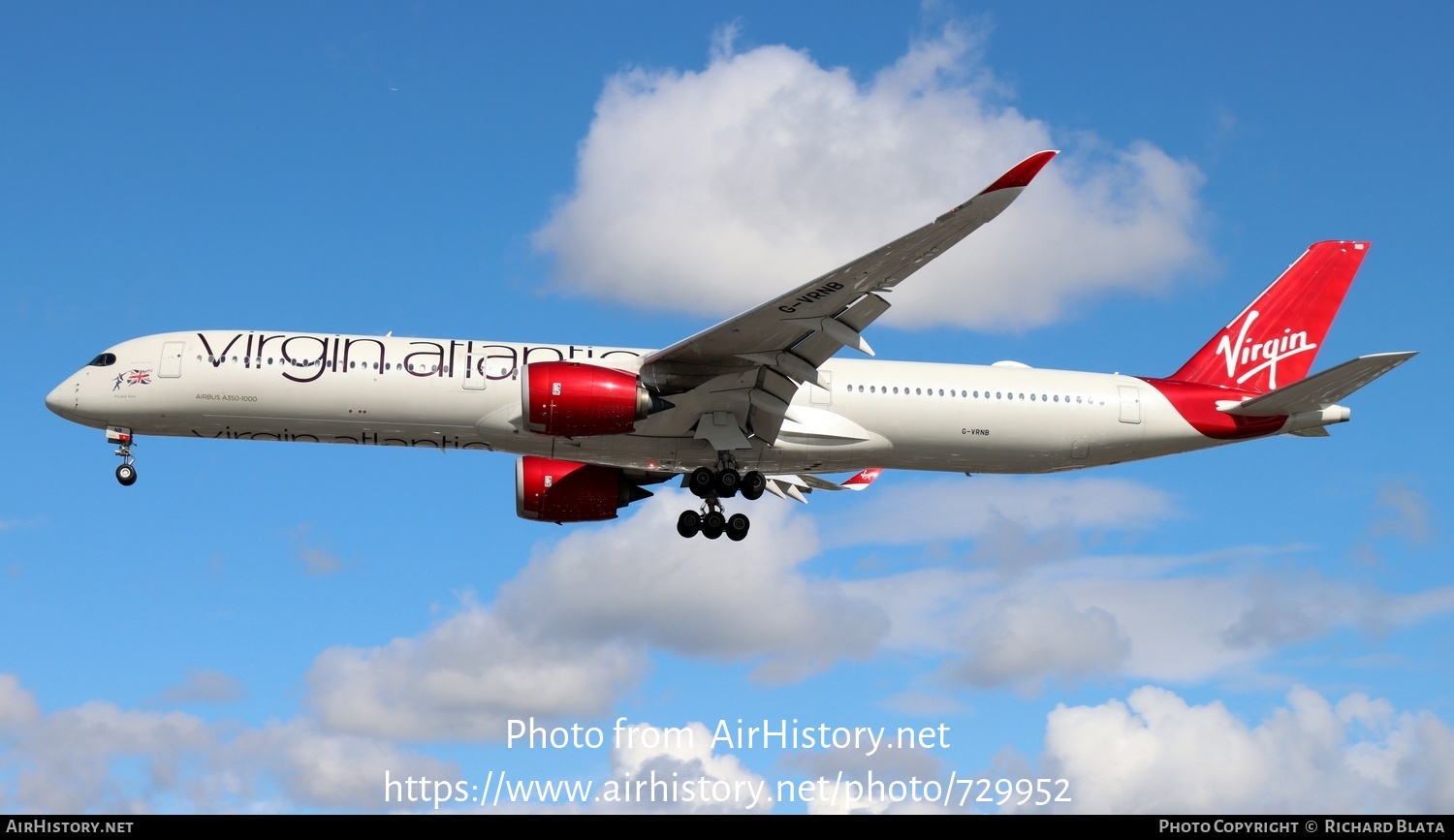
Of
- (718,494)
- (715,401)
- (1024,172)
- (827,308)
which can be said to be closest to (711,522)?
(718,494)

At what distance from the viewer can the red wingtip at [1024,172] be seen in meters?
23.2

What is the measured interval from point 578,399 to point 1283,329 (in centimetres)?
1719

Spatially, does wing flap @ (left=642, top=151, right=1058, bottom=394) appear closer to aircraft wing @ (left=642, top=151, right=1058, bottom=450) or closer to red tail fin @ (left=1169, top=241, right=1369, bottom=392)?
aircraft wing @ (left=642, top=151, right=1058, bottom=450)

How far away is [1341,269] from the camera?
34.8m

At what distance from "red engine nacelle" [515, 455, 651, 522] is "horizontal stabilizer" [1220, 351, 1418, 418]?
1427 cm

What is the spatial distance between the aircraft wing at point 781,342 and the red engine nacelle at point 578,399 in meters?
1.09

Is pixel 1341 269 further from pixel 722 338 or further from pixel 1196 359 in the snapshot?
pixel 722 338

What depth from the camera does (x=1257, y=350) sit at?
111 ft

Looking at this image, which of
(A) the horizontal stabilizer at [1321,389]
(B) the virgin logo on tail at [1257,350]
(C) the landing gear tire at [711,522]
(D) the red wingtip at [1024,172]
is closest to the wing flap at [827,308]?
(D) the red wingtip at [1024,172]

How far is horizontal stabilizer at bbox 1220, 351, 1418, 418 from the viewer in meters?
28.2

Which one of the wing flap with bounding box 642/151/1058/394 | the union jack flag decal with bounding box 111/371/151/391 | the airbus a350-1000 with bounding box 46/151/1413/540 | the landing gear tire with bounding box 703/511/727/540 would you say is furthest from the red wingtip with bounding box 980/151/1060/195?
the union jack flag decal with bounding box 111/371/151/391

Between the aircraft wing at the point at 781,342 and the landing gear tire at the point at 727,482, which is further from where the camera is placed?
the landing gear tire at the point at 727,482

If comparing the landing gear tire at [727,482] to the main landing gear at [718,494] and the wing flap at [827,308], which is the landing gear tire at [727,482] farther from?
the wing flap at [827,308]
